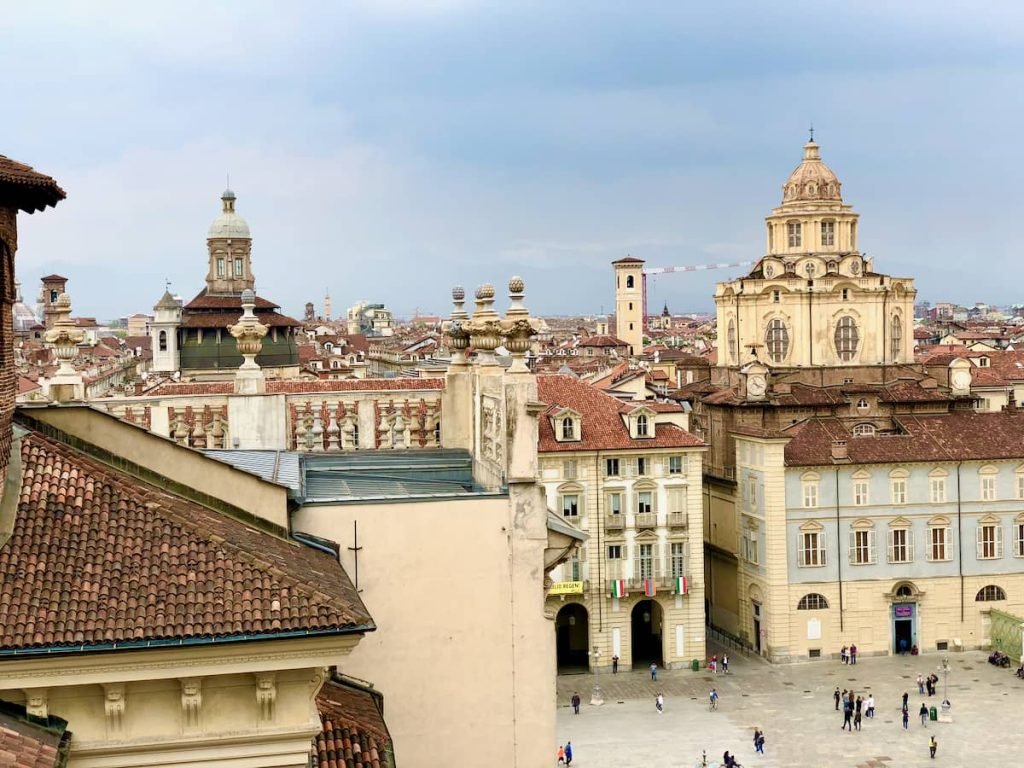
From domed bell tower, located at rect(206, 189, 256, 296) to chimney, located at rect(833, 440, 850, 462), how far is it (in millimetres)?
53052

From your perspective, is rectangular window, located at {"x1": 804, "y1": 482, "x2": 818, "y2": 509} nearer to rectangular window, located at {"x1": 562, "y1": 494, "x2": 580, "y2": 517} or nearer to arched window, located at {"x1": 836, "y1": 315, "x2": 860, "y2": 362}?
rectangular window, located at {"x1": 562, "y1": 494, "x2": 580, "y2": 517}

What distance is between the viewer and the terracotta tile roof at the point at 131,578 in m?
10.9

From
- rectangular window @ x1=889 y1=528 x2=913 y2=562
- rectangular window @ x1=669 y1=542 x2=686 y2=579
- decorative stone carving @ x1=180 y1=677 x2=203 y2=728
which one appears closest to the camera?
decorative stone carving @ x1=180 y1=677 x2=203 y2=728

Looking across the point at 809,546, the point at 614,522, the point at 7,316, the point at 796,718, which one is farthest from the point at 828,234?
the point at 7,316

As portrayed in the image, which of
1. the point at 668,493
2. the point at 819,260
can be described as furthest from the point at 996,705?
the point at 819,260

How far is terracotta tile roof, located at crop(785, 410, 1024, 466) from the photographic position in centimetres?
6253

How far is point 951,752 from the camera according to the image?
48625 mm

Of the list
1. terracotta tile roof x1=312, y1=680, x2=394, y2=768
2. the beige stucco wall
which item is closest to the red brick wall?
the beige stucco wall

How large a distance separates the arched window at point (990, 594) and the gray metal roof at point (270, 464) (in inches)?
2026

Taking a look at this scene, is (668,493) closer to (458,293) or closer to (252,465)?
(458,293)

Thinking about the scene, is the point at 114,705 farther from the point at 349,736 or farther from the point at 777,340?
the point at 777,340

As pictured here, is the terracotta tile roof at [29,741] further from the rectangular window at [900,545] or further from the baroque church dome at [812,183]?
the baroque church dome at [812,183]

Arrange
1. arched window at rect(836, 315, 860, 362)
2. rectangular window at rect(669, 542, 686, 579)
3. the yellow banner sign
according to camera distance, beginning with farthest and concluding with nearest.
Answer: arched window at rect(836, 315, 860, 362) → rectangular window at rect(669, 542, 686, 579) → the yellow banner sign

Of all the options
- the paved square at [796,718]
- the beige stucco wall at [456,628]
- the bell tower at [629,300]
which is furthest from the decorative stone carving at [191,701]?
the bell tower at [629,300]
